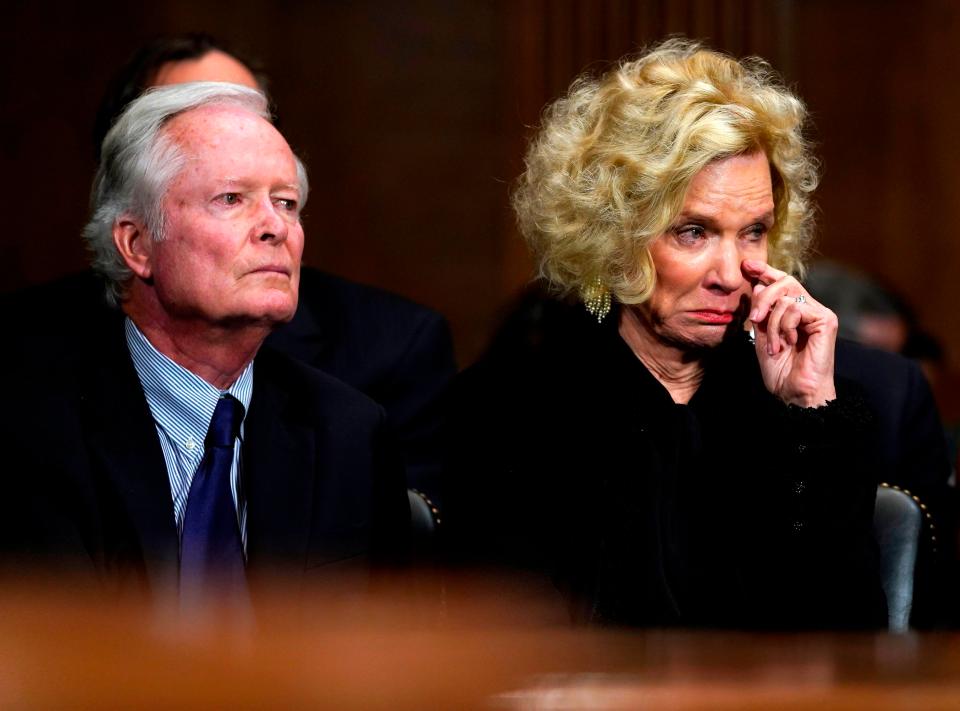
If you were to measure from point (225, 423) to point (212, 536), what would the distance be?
158mm

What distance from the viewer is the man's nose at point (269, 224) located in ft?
6.41

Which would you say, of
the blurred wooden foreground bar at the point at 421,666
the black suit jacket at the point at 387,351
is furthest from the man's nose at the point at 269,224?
the blurred wooden foreground bar at the point at 421,666

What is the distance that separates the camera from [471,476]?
2156 mm

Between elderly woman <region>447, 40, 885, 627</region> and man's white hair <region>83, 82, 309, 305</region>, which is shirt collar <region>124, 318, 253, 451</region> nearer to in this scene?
man's white hair <region>83, 82, 309, 305</region>

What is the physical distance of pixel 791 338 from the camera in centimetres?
204

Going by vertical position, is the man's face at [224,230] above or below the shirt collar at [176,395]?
above

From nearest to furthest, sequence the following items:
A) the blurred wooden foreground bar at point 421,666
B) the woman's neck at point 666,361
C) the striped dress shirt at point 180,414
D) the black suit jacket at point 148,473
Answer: the blurred wooden foreground bar at point 421,666
the black suit jacket at point 148,473
the striped dress shirt at point 180,414
the woman's neck at point 666,361

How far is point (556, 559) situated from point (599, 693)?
1344mm

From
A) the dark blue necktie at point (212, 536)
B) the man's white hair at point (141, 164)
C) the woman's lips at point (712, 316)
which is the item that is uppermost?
the man's white hair at point (141, 164)

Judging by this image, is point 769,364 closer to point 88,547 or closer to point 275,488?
point 275,488

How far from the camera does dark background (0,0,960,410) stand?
15.6 feet

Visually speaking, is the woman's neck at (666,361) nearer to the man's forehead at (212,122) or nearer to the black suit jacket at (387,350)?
the black suit jacket at (387,350)

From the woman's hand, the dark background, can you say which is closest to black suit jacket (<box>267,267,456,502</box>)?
the woman's hand

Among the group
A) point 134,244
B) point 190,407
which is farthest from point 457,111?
point 190,407
